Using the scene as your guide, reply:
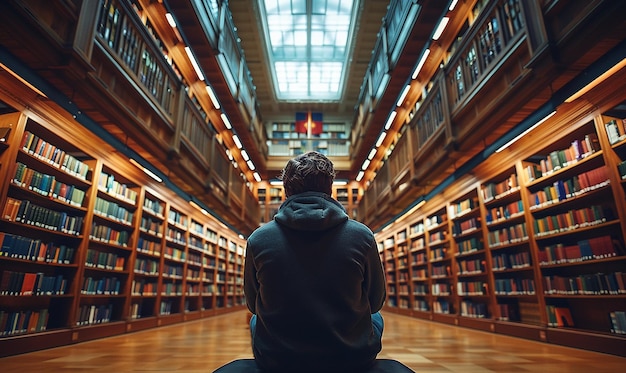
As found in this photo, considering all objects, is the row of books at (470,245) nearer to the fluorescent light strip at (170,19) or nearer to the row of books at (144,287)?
the row of books at (144,287)

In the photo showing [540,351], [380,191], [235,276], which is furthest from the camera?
[235,276]

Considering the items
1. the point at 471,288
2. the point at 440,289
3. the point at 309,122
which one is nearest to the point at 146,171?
the point at 471,288

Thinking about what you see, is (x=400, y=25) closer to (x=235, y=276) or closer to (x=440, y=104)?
(x=440, y=104)

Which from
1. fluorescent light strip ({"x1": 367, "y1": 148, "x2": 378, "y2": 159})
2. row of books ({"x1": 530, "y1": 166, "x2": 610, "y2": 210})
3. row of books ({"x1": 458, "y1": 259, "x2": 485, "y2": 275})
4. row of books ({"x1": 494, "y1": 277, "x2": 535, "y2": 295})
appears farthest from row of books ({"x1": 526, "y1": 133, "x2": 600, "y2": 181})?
fluorescent light strip ({"x1": 367, "y1": 148, "x2": 378, "y2": 159})

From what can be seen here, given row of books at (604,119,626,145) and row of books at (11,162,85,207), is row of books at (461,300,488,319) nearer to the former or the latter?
row of books at (604,119,626,145)

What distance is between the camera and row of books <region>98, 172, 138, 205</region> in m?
4.81

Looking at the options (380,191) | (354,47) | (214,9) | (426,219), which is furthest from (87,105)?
(354,47)

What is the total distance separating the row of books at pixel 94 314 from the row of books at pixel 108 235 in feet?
2.91

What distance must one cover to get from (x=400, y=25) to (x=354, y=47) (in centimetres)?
596

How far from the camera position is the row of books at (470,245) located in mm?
6035

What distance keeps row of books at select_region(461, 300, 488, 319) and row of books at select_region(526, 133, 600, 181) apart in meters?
2.52

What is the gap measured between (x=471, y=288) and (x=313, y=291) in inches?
237

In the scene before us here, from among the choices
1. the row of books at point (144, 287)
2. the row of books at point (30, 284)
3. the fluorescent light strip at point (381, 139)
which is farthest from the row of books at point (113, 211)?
the fluorescent light strip at point (381, 139)

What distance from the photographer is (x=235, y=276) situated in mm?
11828
